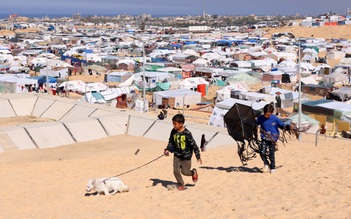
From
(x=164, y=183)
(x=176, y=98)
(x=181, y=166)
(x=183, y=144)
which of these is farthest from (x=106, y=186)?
(x=176, y=98)

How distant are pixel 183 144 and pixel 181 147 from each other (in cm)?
6

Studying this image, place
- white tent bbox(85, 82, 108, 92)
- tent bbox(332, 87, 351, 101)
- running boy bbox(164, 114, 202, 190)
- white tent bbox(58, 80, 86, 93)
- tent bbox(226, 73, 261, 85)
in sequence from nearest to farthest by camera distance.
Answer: running boy bbox(164, 114, 202, 190) → tent bbox(332, 87, 351, 101) → white tent bbox(85, 82, 108, 92) → white tent bbox(58, 80, 86, 93) → tent bbox(226, 73, 261, 85)

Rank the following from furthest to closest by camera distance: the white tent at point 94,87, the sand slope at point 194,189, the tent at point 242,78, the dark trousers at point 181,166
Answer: the tent at point 242,78 < the white tent at point 94,87 < the dark trousers at point 181,166 < the sand slope at point 194,189

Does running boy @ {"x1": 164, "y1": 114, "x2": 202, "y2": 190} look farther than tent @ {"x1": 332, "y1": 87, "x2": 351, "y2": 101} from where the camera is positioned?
No

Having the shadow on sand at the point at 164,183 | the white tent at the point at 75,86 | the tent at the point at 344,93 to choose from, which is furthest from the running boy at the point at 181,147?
the white tent at the point at 75,86

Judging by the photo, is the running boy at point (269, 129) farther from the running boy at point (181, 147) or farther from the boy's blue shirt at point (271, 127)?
the running boy at point (181, 147)

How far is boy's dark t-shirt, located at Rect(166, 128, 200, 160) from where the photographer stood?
24.6 feet

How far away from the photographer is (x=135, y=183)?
9188mm

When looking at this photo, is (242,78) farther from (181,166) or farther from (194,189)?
(181,166)

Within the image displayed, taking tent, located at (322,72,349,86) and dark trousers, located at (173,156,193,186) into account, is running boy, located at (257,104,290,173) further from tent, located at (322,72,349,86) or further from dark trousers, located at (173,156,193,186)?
tent, located at (322,72,349,86)

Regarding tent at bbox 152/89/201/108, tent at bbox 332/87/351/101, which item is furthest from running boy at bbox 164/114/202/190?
tent at bbox 332/87/351/101

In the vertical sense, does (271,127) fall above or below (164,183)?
above

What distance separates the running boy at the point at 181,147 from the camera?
746cm

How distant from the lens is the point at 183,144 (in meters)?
7.55
